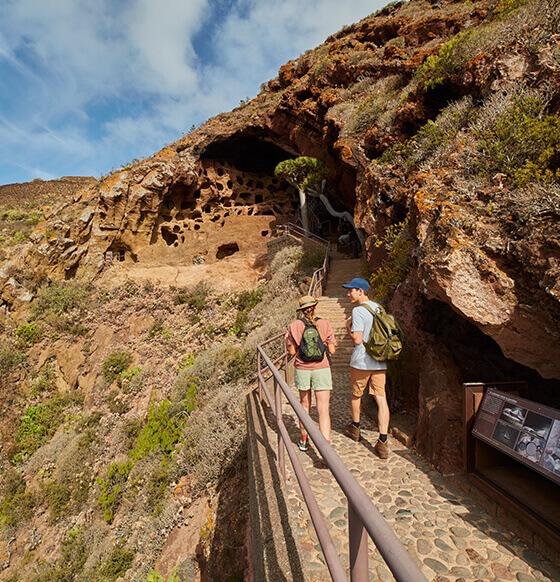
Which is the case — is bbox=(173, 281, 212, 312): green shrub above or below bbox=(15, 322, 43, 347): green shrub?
above

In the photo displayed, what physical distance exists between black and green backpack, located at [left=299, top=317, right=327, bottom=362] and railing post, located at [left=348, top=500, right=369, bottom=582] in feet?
8.14

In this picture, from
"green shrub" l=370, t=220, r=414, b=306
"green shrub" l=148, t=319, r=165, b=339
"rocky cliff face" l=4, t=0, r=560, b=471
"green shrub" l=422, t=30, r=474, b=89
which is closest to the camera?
"rocky cliff face" l=4, t=0, r=560, b=471

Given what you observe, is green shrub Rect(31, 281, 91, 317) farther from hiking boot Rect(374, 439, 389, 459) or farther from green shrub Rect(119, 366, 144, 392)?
hiking boot Rect(374, 439, 389, 459)

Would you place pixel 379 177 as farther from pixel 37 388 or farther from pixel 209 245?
pixel 37 388

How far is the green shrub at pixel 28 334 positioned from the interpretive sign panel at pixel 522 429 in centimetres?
1740

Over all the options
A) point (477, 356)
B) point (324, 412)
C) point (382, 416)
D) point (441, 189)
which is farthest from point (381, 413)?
point (441, 189)

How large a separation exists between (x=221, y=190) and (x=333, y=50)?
9.78m

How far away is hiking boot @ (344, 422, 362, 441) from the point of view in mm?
4162

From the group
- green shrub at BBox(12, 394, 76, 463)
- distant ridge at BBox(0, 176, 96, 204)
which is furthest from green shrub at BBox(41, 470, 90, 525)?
distant ridge at BBox(0, 176, 96, 204)

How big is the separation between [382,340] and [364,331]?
23 centimetres

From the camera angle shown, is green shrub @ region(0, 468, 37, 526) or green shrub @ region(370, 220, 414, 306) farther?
green shrub @ region(0, 468, 37, 526)

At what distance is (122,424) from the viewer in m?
9.95

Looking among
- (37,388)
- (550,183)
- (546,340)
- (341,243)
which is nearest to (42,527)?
(37,388)

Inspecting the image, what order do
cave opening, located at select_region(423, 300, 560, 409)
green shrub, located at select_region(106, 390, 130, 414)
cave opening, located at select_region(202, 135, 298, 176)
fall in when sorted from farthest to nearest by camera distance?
1. cave opening, located at select_region(202, 135, 298, 176)
2. green shrub, located at select_region(106, 390, 130, 414)
3. cave opening, located at select_region(423, 300, 560, 409)
